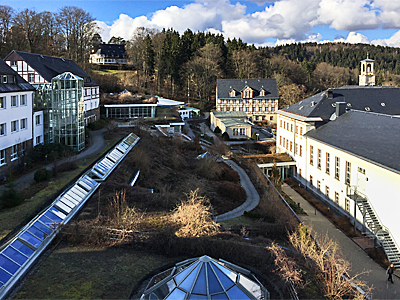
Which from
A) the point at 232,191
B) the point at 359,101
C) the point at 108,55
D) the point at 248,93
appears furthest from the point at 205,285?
the point at 108,55

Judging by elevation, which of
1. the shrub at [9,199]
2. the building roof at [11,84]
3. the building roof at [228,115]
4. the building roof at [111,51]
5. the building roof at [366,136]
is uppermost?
the building roof at [111,51]

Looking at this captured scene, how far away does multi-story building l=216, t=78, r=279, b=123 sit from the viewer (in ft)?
209

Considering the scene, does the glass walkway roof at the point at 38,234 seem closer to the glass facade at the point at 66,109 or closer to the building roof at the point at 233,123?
the glass facade at the point at 66,109

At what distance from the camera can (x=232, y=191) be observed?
80.2 feet

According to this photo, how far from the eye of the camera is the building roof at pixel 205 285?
936 centimetres

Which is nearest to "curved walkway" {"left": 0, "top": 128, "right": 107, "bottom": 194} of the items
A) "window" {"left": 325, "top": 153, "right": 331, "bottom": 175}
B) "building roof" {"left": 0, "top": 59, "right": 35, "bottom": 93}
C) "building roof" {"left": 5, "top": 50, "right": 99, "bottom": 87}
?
"building roof" {"left": 0, "top": 59, "right": 35, "bottom": 93}

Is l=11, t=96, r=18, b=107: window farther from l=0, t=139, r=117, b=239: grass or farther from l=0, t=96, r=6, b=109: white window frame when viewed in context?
l=0, t=139, r=117, b=239: grass

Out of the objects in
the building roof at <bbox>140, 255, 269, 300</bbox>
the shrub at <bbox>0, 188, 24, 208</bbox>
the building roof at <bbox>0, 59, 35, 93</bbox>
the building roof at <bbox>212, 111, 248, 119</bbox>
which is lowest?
the building roof at <bbox>140, 255, 269, 300</bbox>

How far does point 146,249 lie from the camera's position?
13.5 meters

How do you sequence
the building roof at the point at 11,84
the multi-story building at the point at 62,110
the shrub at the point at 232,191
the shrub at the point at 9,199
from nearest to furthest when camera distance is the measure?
the shrub at the point at 9,199
the building roof at the point at 11,84
the shrub at the point at 232,191
the multi-story building at the point at 62,110

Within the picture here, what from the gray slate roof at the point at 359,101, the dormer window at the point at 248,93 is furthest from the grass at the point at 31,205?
the dormer window at the point at 248,93

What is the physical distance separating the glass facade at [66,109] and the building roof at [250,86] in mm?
38331

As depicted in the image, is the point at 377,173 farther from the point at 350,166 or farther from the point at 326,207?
the point at 326,207

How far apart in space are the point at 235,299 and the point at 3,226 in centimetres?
979
